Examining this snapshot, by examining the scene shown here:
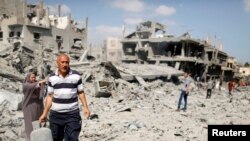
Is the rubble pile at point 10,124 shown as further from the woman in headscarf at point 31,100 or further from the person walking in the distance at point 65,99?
the person walking in the distance at point 65,99

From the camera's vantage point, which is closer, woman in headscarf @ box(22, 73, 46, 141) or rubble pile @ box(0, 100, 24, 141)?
woman in headscarf @ box(22, 73, 46, 141)

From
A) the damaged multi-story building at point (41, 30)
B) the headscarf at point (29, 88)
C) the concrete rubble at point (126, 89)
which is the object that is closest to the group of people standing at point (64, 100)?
the headscarf at point (29, 88)

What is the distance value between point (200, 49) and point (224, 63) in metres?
11.5

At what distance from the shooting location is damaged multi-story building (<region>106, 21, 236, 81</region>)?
38.3 metres

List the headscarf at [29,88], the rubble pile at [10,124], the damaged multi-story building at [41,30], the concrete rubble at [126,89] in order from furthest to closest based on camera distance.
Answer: the damaged multi-story building at [41,30] → the concrete rubble at [126,89] → the rubble pile at [10,124] → the headscarf at [29,88]

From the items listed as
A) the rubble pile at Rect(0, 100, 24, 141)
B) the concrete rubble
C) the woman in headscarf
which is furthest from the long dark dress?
the concrete rubble

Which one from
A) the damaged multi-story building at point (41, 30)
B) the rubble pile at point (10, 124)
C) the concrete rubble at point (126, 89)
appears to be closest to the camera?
the rubble pile at point (10, 124)

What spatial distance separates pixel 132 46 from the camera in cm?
4441

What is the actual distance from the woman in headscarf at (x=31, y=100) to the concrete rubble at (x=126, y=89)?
47.9 inches

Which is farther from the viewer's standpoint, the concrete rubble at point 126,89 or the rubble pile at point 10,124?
the concrete rubble at point 126,89

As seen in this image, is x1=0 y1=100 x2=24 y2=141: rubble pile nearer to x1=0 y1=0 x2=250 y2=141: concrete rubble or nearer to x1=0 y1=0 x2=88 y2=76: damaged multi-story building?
x1=0 y1=0 x2=250 y2=141: concrete rubble

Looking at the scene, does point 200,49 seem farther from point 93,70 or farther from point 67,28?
point 93,70

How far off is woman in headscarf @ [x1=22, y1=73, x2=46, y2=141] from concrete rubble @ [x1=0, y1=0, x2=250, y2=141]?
122 centimetres

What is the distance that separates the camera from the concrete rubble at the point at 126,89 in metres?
8.73
